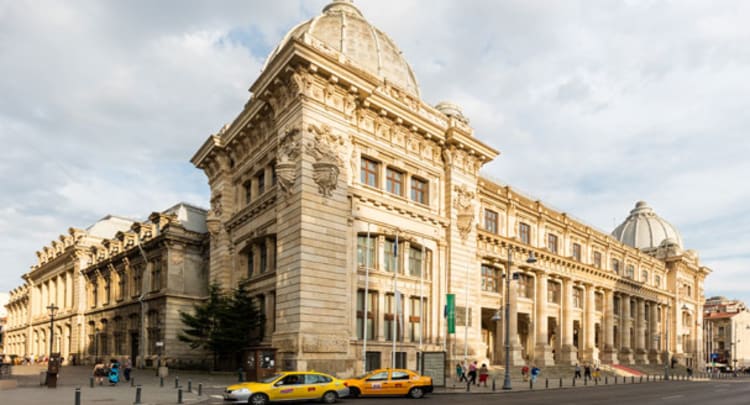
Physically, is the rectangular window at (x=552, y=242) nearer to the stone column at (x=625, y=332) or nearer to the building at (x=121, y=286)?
the stone column at (x=625, y=332)

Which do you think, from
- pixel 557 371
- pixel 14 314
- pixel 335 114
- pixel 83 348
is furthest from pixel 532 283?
pixel 14 314

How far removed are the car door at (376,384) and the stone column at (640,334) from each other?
5656cm

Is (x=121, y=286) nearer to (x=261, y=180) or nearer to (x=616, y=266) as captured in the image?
(x=261, y=180)

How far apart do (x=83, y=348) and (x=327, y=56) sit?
184 feet

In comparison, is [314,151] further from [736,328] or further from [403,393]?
[736,328]

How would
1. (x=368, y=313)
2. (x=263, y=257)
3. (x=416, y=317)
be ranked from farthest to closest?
(x=416, y=317) → (x=263, y=257) → (x=368, y=313)

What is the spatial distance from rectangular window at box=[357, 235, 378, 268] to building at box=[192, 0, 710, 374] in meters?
0.09

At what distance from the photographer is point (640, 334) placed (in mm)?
76188

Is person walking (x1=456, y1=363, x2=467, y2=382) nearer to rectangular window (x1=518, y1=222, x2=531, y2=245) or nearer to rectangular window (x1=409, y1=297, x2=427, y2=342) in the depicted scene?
rectangular window (x1=409, y1=297, x2=427, y2=342)

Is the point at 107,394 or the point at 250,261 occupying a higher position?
the point at 250,261

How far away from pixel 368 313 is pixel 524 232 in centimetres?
2624

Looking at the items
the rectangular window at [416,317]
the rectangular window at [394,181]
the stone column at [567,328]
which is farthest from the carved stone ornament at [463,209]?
the stone column at [567,328]

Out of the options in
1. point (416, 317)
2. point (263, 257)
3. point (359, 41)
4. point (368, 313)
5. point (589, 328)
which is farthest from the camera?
point (589, 328)

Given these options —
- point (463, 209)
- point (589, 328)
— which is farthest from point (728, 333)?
point (463, 209)
